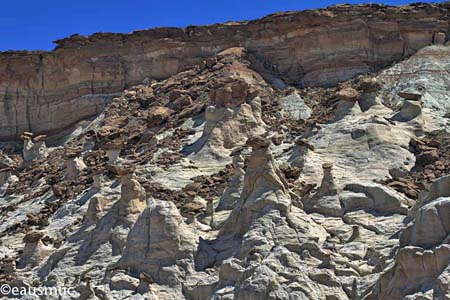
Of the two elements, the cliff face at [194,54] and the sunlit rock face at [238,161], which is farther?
the cliff face at [194,54]

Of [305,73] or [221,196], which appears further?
[305,73]

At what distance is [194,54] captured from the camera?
209 ft

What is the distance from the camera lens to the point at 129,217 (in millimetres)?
43344

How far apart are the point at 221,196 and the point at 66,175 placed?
11141mm

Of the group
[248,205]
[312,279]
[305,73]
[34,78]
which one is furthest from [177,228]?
Result: [34,78]

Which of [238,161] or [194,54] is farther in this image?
[194,54]

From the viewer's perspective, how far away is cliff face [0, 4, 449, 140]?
60375mm

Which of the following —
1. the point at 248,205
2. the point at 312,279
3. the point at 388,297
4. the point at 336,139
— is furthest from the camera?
the point at 336,139

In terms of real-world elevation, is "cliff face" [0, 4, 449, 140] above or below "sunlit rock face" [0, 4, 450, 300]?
above

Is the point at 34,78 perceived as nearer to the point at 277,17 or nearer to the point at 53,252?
the point at 277,17

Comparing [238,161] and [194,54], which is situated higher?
[194,54]

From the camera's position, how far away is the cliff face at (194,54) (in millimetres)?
60375

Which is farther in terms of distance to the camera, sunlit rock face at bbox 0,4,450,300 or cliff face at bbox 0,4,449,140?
cliff face at bbox 0,4,449,140

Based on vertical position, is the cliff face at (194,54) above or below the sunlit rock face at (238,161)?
above
